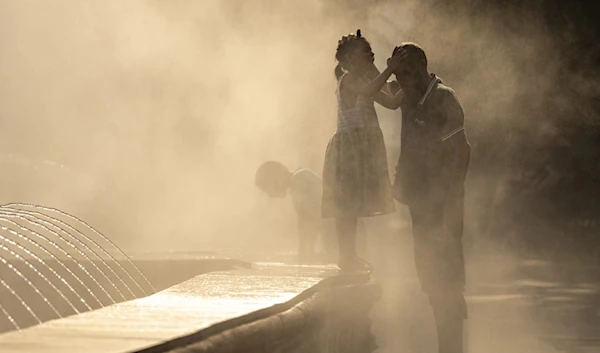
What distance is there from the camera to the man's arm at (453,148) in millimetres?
5305

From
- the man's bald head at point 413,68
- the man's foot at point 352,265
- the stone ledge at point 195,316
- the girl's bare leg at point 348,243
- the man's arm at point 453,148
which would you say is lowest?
the stone ledge at point 195,316

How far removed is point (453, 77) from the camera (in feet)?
62.8

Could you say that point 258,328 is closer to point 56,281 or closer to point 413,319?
point 413,319

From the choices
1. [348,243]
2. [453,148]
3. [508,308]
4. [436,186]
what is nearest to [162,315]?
[436,186]

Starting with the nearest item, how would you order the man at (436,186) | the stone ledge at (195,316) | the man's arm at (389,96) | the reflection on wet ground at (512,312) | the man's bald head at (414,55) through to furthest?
the stone ledge at (195,316) → the man at (436,186) → the man's bald head at (414,55) → the man's arm at (389,96) → the reflection on wet ground at (512,312)

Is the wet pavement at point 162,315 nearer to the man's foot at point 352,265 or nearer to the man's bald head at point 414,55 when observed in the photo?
the man's foot at point 352,265


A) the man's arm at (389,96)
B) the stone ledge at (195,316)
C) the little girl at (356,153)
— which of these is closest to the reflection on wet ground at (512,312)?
the little girl at (356,153)

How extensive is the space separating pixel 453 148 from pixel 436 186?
21cm

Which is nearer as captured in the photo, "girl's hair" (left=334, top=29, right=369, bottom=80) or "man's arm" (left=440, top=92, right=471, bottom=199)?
"man's arm" (left=440, top=92, right=471, bottom=199)

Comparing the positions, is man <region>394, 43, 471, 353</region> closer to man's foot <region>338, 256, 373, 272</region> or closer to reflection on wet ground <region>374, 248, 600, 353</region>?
man's foot <region>338, 256, 373, 272</region>

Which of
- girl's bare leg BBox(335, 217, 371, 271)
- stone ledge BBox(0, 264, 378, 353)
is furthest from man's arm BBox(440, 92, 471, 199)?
girl's bare leg BBox(335, 217, 371, 271)

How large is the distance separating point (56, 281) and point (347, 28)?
12894 millimetres

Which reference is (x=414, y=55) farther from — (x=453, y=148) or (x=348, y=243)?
(x=348, y=243)

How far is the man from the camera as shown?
17.2 feet
